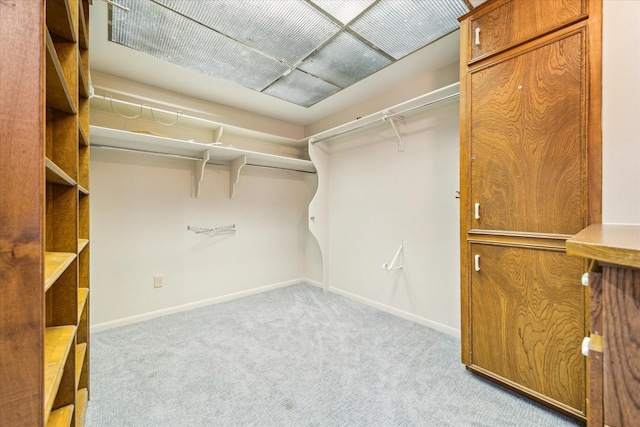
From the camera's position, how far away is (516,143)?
149 cm

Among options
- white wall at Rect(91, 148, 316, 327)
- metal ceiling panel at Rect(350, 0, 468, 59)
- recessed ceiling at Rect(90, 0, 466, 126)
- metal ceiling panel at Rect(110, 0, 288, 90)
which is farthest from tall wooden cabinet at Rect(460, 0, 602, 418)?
white wall at Rect(91, 148, 316, 327)

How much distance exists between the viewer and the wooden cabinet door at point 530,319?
1.33 meters

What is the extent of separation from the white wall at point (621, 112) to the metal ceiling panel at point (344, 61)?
1316mm

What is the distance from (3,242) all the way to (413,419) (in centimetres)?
171

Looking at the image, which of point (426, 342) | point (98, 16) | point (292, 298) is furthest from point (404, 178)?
point (98, 16)

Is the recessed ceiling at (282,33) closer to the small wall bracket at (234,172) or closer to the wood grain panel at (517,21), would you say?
the wood grain panel at (517,21)

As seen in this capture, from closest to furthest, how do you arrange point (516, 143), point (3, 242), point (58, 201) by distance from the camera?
point (3, 242) → point (58, 201) → point (516, 143)

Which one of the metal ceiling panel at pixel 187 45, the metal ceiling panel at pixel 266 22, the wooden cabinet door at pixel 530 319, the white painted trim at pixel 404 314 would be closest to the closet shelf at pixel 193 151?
the metal ceiling panel at pixel 187 45

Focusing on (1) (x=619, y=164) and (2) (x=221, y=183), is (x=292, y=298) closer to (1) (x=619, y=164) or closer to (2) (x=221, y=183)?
(2) (x=221, y=183)

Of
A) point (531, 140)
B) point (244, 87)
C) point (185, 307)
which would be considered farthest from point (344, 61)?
point (185, 307)

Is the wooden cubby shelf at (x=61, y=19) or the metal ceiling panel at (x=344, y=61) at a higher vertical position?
the metal ceiling panel at (x=344, y=61)

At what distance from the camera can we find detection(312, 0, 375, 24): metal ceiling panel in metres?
1.60

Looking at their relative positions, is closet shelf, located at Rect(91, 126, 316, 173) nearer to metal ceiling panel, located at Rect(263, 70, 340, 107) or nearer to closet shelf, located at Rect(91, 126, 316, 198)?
closet shelf, located at Rect(91, 126, 316, 198)

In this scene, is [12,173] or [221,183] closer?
[12,173]
